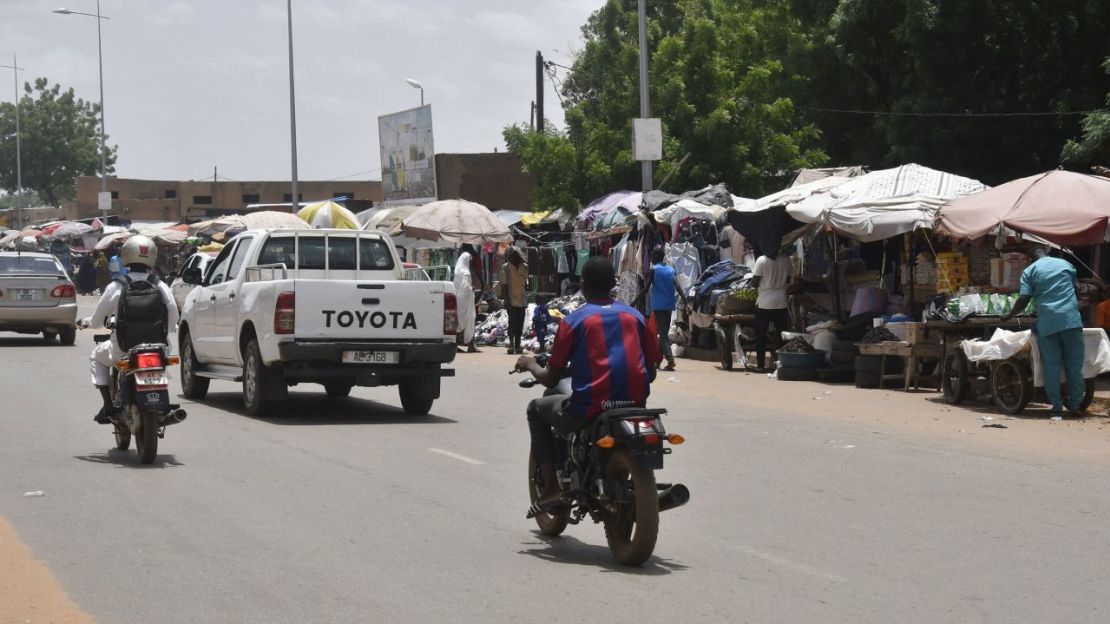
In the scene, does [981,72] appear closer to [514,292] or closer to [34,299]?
[514,292]

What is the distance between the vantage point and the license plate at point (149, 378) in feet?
35.3

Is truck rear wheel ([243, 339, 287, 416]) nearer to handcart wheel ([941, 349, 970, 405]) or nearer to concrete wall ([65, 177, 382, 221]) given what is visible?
handcart wheel ([941, 349, 970, 405])

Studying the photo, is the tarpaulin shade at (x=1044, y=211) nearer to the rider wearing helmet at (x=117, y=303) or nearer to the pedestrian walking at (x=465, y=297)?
the rider wearing helmet at (x=117, y=303)

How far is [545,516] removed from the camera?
326 inches

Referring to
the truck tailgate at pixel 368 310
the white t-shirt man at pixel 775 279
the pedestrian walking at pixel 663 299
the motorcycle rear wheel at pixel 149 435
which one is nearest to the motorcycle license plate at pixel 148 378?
the motorcycle rear wheel at pixel 149 435

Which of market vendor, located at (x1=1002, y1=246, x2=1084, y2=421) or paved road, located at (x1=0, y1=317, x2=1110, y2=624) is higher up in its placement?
market vendor, located at (x1=1002, y1=246, x2=1084, y2=421)

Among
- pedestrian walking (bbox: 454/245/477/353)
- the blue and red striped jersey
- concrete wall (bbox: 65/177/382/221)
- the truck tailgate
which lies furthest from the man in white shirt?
concrete wall (bbox: 65/177/382/221)

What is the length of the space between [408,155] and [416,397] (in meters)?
38.4

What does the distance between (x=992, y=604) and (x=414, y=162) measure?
46.6 metres

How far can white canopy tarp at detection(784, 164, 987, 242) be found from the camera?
18000 mm

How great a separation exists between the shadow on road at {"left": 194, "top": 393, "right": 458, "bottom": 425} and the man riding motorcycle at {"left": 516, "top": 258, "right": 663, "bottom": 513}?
6963 millimetres

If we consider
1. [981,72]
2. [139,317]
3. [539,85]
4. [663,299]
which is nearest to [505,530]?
[139,317]

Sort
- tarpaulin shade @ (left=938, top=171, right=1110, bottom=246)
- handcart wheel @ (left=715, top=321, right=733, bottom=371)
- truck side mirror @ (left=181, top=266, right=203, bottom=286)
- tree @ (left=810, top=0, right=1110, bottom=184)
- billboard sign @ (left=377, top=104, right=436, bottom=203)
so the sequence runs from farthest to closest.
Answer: billboard sign @ (left=377, top=104, right=436, bottom=203) < tree @ (left=810, top=0, right=1110, bottom=184) < handcart wheel @ (left=715, top=321, right=733, bottom=371) < tarpaulin shade @ (left=938, top=171, right=1110, bottom=246) < truck side mirror @ (left=181, top=266, right=203, bottom=286)

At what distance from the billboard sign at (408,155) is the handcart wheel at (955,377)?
115ft
